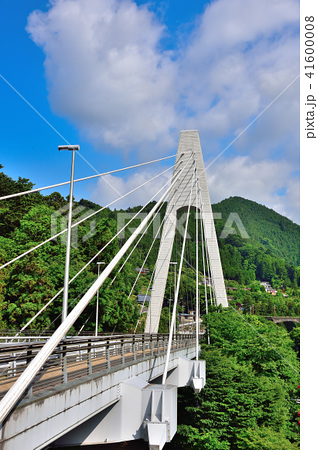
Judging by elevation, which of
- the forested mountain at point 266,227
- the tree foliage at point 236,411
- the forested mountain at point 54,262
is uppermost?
the forested mountain at point 266,227

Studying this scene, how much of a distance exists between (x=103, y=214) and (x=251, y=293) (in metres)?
61.0

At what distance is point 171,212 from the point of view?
39.1 metres

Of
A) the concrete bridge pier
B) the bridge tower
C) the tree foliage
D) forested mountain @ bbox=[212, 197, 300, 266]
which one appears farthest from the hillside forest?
forested mountain @ bbox=[212, 197, 300, 266]

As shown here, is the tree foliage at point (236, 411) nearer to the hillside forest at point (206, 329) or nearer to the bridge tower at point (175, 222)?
the hillside forest at point (206, 329)

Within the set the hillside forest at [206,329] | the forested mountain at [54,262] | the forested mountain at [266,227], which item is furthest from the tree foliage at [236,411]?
the forested mountain at [266,227]

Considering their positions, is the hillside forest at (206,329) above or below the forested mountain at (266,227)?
below

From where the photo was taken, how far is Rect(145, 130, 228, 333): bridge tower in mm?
38250

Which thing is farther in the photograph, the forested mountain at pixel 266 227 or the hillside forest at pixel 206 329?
the forested mountain at pixel 266 227

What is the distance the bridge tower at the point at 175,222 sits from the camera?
3825cm

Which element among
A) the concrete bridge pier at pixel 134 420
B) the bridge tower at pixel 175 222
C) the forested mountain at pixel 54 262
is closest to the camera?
the concrete bridge pier at pixel 134 420

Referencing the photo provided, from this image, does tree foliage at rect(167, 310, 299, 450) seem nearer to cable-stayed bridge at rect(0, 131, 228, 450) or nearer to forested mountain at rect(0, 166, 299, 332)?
cable-stayed bridge at rect(0, 131, 228, 450)

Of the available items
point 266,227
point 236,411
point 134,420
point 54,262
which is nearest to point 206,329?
point 236,411

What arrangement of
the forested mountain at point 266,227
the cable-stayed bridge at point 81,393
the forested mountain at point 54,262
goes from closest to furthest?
the cable-stayed bridge at point 81,393 → the forested mountain at point 54,262 → the forested mountain at point 266,227
